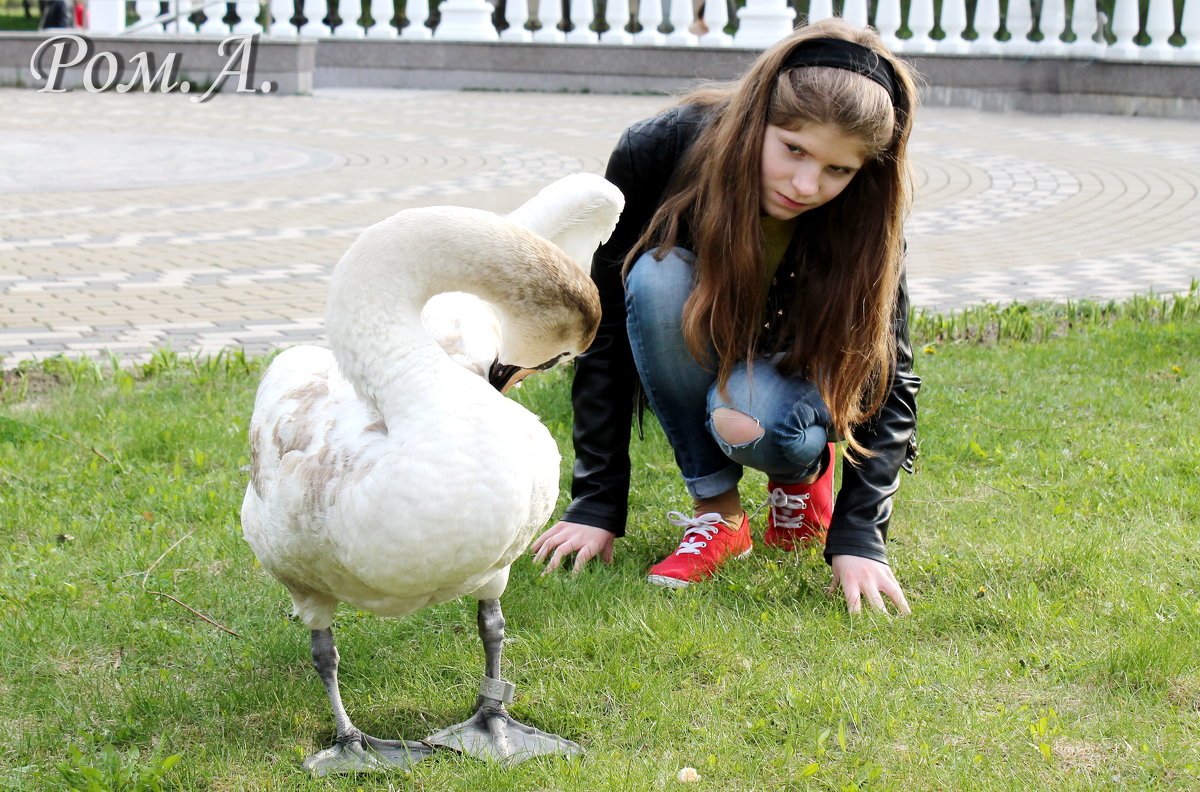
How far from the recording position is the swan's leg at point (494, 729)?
2814 mm

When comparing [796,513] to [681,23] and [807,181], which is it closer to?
[807,181]

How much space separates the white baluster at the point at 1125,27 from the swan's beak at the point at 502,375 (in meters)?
14.4

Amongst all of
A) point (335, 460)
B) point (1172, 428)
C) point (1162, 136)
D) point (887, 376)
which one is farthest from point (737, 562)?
point (1162, 136)

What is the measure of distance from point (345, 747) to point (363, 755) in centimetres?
5

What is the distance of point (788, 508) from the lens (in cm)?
388

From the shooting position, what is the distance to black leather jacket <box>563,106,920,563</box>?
352cm

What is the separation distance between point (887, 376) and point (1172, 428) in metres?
1.82

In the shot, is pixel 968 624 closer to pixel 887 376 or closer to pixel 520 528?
pixel 887 376

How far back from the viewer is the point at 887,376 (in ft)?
11.6

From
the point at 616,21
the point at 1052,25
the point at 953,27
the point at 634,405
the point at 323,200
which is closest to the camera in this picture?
the point at 634,405

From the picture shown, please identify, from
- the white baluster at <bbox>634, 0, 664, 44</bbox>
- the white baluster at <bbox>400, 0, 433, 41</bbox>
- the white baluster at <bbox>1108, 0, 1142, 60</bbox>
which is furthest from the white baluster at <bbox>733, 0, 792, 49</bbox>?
the white baluster at <bbox>400, 0, 433, 41</bbox>

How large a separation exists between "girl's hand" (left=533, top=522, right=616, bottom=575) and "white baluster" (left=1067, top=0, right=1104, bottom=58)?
45.8 ft

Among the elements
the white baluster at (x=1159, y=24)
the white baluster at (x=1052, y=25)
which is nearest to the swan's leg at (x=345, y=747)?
the white baluster at (x=1159, y=24)

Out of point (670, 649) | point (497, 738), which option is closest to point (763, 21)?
point (670, 649)
